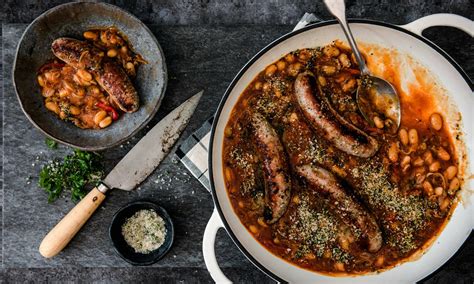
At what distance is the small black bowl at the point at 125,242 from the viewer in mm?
2982

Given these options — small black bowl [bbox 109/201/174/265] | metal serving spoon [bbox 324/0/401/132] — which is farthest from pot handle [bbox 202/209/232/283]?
metal serving spoon [bbox 324/0/401/132]

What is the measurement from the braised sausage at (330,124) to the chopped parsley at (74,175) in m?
1.26

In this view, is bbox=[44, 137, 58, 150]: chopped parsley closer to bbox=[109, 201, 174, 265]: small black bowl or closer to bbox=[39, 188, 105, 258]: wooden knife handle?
bbox=[39, 188, 105, 258]: wooden knife handle

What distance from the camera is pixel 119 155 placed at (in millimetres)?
3137

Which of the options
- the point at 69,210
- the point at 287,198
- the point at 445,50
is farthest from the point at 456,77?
the point at 69,210

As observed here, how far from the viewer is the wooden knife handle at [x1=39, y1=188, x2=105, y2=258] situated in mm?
3014

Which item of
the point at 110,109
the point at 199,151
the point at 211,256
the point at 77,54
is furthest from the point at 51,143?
the point at 211,256

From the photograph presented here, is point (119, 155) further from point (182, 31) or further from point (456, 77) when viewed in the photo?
point (456, 77)

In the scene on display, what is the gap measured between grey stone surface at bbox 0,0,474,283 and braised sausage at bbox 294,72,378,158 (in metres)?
0.50

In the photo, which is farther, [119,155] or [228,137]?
[119,155]

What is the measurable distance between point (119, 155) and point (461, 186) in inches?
78.1

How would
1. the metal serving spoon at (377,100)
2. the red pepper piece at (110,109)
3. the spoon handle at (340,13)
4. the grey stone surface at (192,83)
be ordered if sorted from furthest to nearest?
the grey stone surface at (192,83) < the red pepper piece at (110,109) < the metal serving spoon at (377,100) < the spoon handle at (340,13)

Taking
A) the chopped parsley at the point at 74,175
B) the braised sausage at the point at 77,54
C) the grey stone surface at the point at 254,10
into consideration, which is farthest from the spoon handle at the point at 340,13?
the chopped parsley at the point at 74,175

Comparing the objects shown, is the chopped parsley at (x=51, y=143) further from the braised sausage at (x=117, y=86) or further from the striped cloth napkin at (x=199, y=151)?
the striped cloth napkin at (x=199, y=151)
